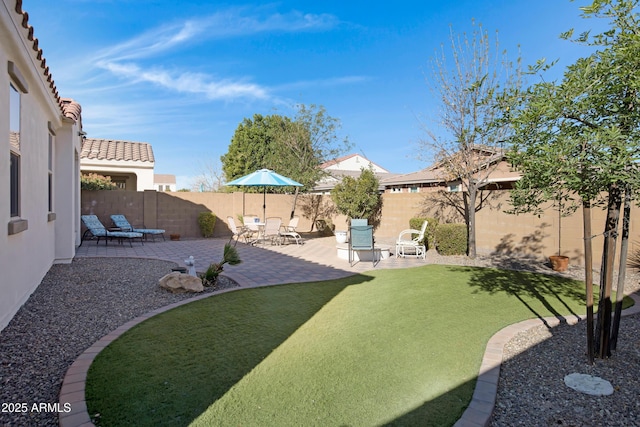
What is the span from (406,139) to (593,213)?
6.16 metres

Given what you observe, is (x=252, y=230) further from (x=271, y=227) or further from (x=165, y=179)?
(x=165, y=179)

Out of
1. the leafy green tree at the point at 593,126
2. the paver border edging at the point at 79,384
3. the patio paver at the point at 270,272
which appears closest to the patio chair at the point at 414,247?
the patio paver at the point at 270,272

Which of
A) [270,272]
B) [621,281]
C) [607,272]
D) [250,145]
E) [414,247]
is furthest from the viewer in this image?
[250,145]

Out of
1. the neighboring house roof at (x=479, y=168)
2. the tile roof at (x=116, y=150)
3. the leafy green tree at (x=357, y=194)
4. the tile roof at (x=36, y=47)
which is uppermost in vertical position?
the tile roof at (x=116, y=150)

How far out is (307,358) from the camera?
12.8 feet

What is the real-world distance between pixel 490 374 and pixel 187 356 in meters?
3.00

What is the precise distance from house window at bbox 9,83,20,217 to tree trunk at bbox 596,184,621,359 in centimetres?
700

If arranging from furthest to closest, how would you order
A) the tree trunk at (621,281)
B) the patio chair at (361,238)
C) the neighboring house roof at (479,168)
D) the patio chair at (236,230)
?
the patio chair at (236,230), the neighboring house roof at (479,168), the patio chair at (361,238), the tree trunk at (621,281)

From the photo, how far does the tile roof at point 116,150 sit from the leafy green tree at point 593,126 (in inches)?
790

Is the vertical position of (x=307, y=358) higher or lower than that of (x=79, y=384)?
lower

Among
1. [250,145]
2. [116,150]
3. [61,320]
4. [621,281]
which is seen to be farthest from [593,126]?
[250,145]

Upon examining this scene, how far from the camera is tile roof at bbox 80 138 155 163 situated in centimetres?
1967

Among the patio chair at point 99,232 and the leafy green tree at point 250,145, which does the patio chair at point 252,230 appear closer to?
the patio chair at point 99,232

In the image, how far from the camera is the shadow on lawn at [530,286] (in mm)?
6238
